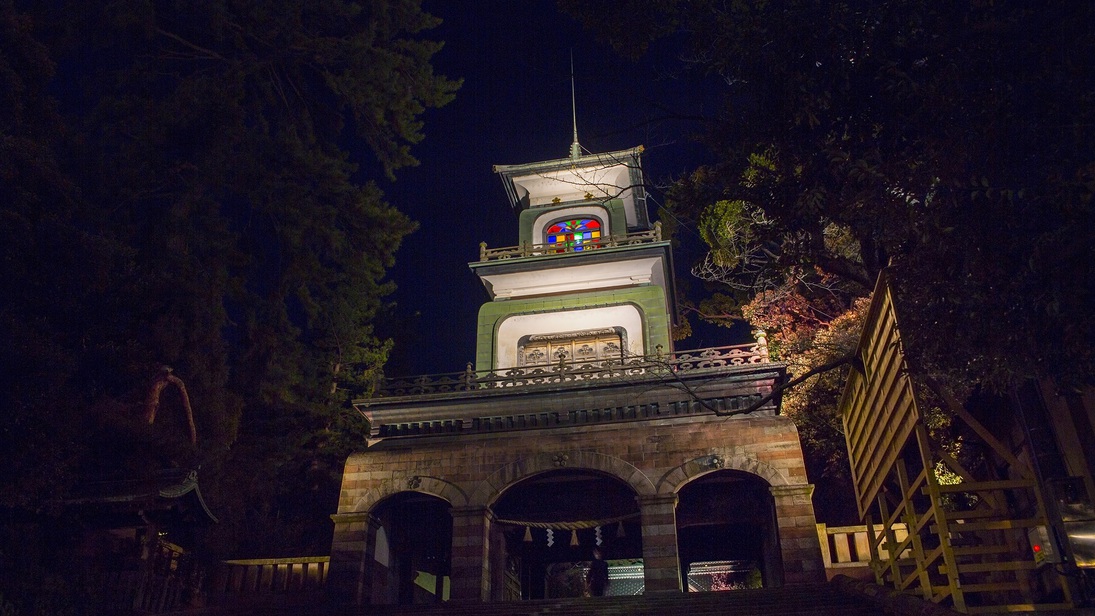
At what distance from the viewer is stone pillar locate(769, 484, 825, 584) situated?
557 inches

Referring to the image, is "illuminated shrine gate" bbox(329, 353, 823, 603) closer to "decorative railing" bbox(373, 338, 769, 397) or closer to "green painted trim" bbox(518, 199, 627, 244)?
"decorative railing" bbox(373, 338, 769, 397)

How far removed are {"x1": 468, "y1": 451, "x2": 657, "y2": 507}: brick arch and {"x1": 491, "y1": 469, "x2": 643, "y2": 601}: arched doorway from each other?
260 millimetres

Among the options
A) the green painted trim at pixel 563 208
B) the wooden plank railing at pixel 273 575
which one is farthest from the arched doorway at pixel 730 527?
the green painted trim at pixel 563 208

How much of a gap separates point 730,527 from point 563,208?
1183 cm

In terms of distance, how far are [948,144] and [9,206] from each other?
14.8m

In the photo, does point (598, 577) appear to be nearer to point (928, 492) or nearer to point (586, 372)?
point (586, 372)

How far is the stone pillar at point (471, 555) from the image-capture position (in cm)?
1541

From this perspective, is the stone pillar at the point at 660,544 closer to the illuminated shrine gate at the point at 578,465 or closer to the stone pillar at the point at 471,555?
the illuminated shrine gate at the point at 578,465

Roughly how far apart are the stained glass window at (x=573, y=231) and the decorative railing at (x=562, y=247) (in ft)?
3.85

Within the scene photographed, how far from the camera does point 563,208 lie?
24500 mm

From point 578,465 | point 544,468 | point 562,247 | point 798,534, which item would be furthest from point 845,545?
point 562,247

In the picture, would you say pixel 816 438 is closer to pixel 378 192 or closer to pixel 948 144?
pixel 948 144

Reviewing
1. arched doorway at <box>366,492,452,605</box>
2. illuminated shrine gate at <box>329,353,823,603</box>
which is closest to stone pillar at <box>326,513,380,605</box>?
illuminated shrine gate at <box>329,353,823,603</box>

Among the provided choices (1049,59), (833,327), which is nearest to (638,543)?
(833,327)
